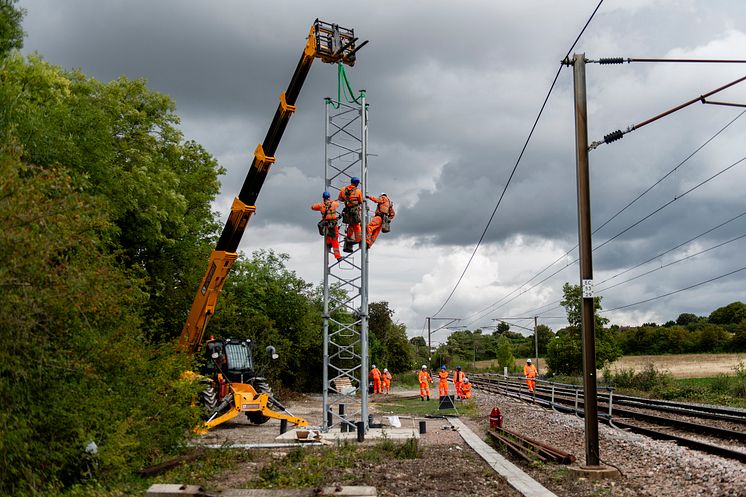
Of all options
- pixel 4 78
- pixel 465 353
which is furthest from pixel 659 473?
pixel 465 353

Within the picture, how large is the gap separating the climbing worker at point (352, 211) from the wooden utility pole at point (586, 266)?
6132 millimetres

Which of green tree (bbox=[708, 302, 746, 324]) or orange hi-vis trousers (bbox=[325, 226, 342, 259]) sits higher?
green tree (bbox=[708, 302, 746, 324])

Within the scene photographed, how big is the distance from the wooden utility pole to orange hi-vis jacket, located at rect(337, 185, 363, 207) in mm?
Answer: 6089

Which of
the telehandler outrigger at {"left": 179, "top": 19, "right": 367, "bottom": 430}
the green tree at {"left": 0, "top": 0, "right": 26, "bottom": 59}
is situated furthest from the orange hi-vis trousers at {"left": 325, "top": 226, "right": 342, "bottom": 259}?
the green tree at {"left": 0, "top": 0, "right": 26, "bottom": 59}

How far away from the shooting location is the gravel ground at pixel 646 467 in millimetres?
10562

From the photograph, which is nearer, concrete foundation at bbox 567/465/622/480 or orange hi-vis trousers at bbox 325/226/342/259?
concrete foundation at bbox 567/465/622/480

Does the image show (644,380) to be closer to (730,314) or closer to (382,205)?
(382,205)

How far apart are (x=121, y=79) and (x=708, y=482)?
1167 inches

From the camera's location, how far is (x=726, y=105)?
534 inches

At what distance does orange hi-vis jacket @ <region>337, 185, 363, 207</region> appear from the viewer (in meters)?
17.5

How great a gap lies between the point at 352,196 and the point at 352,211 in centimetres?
40

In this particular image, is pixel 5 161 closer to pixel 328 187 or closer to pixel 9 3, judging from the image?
pixel 328 187

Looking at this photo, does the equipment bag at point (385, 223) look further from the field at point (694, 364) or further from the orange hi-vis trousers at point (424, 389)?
the field at point (694, 364)

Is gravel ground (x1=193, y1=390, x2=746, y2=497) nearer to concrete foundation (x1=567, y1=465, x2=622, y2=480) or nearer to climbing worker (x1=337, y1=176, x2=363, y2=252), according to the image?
concrete foundation (x1=567, y1=465, x2=622, y2=480)
